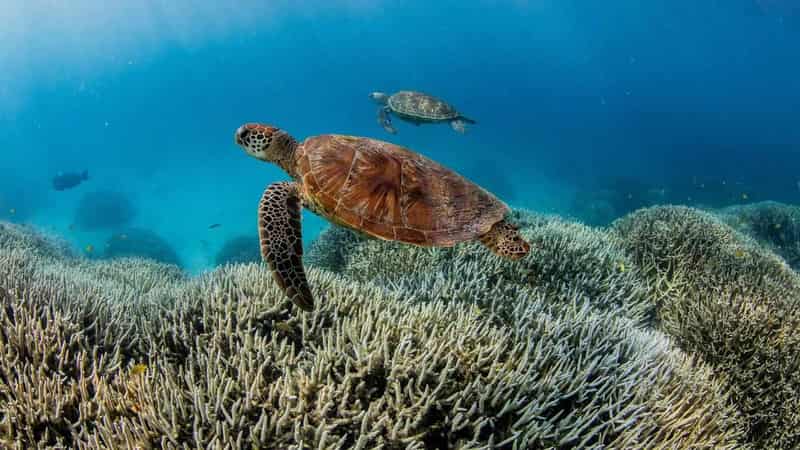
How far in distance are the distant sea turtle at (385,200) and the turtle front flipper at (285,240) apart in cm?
1

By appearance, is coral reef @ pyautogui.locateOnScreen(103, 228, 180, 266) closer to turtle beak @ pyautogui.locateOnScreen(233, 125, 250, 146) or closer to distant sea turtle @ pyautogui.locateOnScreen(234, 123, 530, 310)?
turtle beak @ pyautogui.locateOnScreen(233, 125, 250, 146)

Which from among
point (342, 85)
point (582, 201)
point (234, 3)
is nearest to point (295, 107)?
point (342, 85)

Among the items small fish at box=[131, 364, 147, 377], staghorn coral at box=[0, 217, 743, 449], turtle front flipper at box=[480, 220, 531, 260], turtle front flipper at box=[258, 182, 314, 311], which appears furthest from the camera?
turtle front flipper at box=[480, 220, 531, 260]

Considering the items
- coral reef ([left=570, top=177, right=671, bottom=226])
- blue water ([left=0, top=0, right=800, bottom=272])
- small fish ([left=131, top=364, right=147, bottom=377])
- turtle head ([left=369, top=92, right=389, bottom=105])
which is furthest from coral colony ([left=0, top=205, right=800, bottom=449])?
blue water ([left=0, top=0, right=800, bottom=272])

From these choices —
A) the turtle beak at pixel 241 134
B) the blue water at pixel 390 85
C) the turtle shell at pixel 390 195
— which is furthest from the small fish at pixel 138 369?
the blue water at pixel 390 85

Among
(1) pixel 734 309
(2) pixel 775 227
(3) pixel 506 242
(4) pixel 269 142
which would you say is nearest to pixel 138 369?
(4) pixel 269 142

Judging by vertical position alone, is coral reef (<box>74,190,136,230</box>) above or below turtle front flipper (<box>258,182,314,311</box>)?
above

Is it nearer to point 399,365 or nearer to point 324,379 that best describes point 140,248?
point 324,379

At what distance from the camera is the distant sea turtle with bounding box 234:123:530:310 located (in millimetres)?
3281

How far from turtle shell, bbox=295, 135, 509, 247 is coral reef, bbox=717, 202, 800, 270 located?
419 inches

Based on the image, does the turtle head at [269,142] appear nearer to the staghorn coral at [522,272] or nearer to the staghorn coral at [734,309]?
the staghorn coral at [522,272]

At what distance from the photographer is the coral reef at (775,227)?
9.86 meters

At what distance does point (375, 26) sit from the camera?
11656 centimetres

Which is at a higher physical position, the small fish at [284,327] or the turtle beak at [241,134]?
the turtle beak at [241,134]
